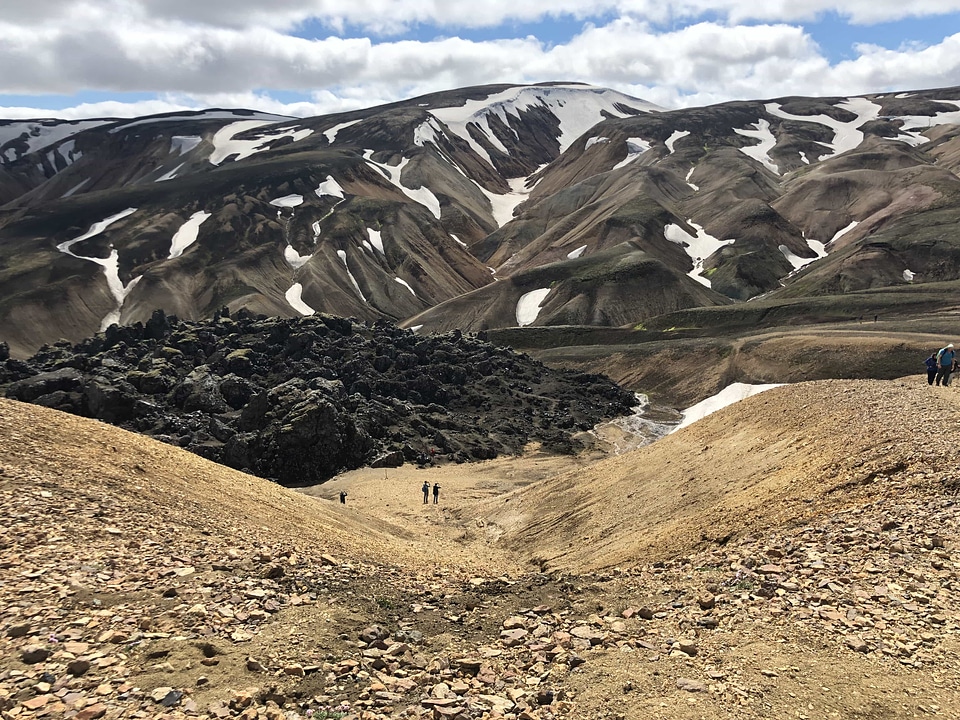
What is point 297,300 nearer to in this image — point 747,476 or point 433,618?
point 747,476

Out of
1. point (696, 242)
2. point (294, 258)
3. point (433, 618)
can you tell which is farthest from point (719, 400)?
point (294, 258)

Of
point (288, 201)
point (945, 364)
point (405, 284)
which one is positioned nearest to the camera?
point (945, 364)

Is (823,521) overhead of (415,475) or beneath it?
overhead

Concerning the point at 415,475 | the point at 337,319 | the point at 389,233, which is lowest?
the point at 415,475

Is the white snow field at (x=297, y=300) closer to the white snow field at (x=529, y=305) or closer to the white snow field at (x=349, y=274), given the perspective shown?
the white snow field at (x=349, y=274)

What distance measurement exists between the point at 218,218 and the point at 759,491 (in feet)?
503

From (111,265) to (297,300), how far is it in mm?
40497

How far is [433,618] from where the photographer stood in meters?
14.4

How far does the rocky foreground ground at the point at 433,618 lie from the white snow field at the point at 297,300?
11138 cm

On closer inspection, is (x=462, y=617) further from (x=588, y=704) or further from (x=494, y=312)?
(x=494, y=312)

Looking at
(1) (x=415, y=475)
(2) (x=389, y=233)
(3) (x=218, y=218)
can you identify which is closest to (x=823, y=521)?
(1) (x=415, y=475)

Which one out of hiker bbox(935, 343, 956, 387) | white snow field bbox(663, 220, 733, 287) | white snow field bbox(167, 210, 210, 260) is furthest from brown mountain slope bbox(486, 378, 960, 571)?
white snow field bbox(167, 210, 210, 260)

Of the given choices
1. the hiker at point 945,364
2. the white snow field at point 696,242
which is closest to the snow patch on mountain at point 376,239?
the white snow field at point 696,242

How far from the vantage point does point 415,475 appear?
49.1m
